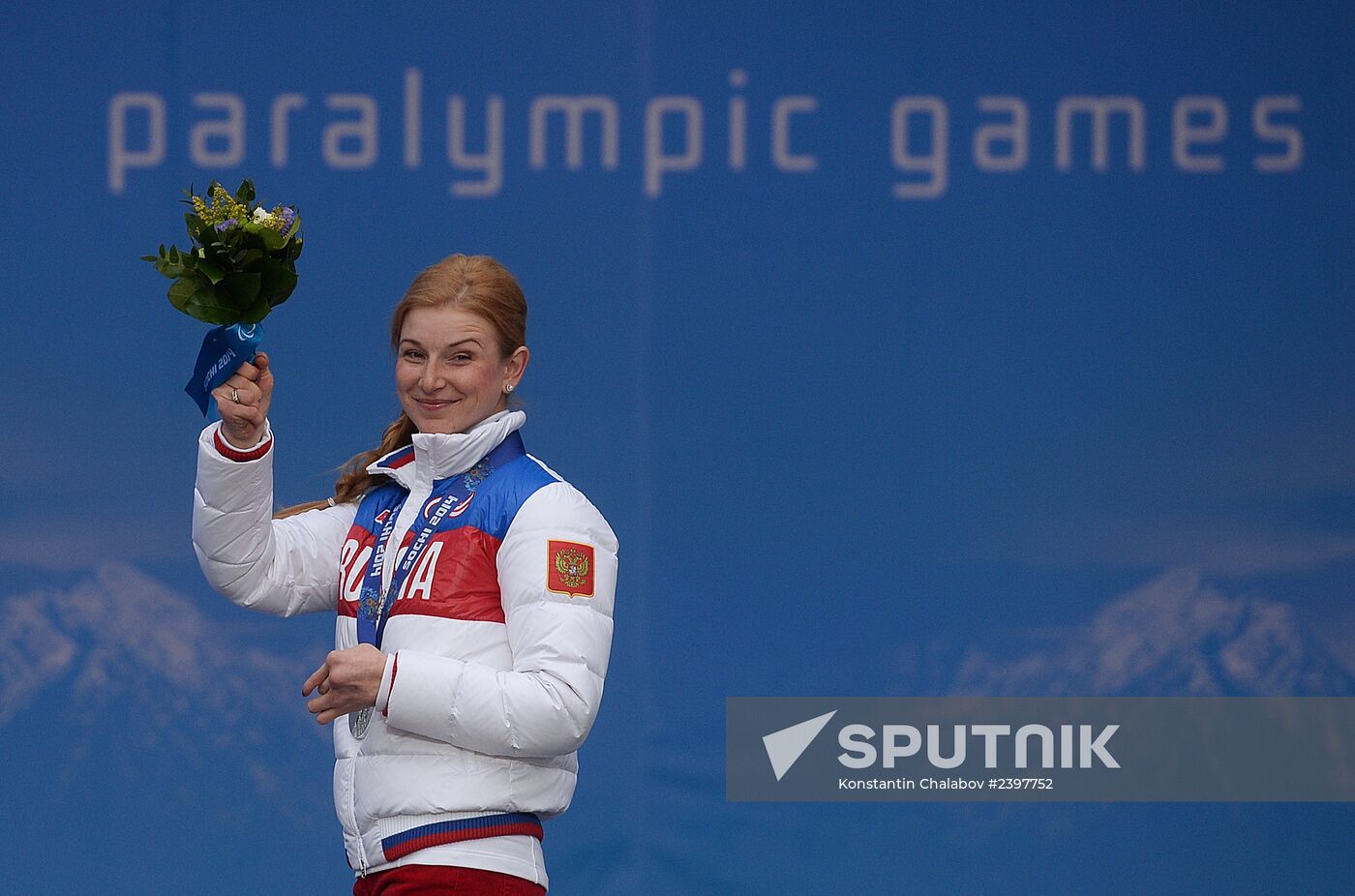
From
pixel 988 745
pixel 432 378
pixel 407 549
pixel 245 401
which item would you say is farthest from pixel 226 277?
pixel 988 745

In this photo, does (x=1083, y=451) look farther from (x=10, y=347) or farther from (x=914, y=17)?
(x=10, y=347)

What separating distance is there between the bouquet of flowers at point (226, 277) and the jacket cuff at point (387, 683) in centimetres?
40

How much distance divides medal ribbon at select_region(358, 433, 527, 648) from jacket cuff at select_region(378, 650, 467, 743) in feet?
0.45

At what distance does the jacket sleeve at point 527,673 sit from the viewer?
1.98 metres

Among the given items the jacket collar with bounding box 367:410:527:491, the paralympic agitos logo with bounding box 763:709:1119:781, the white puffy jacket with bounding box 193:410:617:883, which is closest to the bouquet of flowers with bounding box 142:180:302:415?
the white puffy jacket with bounding box 193:410:617:883

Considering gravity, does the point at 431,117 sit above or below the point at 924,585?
above

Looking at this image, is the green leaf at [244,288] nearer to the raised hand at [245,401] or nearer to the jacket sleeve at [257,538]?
the raised hand at [245,401]

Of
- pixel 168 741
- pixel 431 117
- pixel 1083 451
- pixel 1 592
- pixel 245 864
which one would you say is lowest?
pixel 245 864

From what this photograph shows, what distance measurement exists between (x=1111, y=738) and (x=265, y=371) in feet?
7.60

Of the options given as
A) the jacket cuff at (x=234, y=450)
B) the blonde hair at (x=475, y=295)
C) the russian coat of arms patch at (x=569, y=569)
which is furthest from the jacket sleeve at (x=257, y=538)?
the russian coat of arms patch at (x=569, y=569)

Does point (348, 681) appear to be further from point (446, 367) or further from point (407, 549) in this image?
point (446, 367)

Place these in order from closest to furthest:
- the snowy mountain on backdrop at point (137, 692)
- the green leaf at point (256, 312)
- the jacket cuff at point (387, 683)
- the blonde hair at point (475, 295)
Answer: the jacket cuff at point (387, 683) → the green leaf at point (256, 312) → the blonde hair at point (475, 295) → the snowy mountain on backdrop at point (137, 692)

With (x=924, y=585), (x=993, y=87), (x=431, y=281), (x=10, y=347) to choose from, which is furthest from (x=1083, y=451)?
(x=10, y=347)

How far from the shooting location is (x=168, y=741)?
12.1 feet
